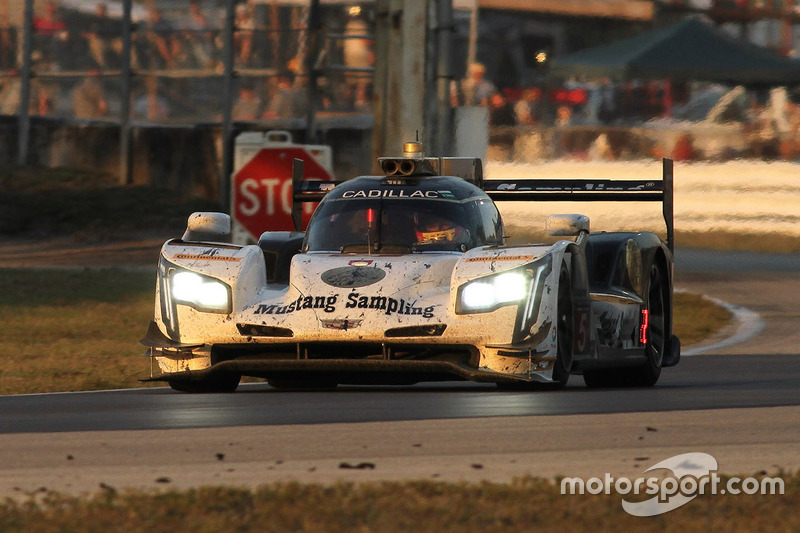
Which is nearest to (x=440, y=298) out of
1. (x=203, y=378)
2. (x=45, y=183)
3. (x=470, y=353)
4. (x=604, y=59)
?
(x=470, y=353)

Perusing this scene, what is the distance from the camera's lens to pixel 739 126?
30.5 meters

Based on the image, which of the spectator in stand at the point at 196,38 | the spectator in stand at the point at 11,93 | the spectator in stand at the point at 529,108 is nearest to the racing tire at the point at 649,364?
the spectator in stand at the point at 196,38

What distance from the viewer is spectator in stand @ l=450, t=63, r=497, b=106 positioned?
32.4 meters

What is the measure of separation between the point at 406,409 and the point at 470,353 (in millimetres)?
781

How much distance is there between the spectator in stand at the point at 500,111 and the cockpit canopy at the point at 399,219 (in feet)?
69.1

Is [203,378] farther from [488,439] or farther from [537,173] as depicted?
[537,173]

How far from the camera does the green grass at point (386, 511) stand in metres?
5.85

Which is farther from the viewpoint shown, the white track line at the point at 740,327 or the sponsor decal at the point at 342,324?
the white track line at the point at 740,327

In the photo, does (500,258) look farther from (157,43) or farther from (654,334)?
(157,43)

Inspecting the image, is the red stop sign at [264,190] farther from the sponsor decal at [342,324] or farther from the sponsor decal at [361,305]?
the sponsor decal at [342,324]

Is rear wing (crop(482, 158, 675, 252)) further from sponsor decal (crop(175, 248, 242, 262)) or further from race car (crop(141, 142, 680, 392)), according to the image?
sponsor decal (crop(175, 248, 242, 262))

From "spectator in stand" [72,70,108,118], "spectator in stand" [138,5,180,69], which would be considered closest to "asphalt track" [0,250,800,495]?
"spectator in stand" [138,5,180,69]

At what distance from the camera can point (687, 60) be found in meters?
32.7

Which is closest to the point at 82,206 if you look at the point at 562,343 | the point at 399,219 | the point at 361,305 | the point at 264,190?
the point at 264,190
